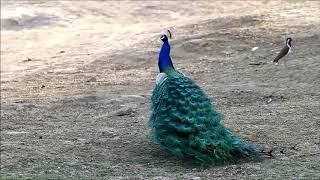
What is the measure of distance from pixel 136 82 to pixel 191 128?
5.75 metres

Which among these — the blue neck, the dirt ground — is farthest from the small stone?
the blue neck

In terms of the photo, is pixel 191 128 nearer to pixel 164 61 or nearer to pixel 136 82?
pixel 164 61

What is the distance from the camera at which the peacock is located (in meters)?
6.14

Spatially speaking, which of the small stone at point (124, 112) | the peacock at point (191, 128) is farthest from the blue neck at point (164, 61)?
the small stone at point (124, 112)

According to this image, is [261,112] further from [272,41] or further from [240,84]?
[272,41]

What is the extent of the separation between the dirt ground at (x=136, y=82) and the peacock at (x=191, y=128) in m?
0.17

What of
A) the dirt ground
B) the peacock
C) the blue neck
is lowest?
the dirt ground

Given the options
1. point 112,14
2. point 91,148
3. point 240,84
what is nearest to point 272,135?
point 91,148

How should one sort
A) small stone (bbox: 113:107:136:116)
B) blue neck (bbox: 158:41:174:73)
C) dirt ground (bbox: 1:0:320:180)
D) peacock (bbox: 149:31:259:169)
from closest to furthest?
1. peacock (bbox: 149:31:259:169)
2. dirt ground (bbox: 1:0:320:180)
3. blue neck (bbox: 158:41:174:73)
4. small stone (bbox: 113:107:136:116)

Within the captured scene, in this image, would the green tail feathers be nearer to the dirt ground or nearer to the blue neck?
the dirt ground

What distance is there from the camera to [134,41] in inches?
630

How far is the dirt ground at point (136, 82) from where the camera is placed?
22.0 feet

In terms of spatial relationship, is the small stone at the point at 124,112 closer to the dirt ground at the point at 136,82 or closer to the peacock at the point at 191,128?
the dirt ground at the point at 136,82

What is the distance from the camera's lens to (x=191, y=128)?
624 cm
